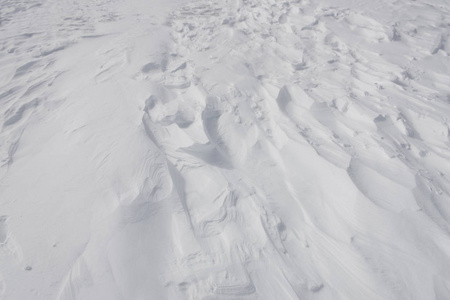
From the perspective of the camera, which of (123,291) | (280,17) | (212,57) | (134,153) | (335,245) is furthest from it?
(280,17)

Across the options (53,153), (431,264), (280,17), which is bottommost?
(431,264)

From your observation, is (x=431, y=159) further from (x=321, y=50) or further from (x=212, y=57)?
(x=212, y=57)

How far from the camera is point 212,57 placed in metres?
3.09

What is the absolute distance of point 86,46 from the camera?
10.8ft

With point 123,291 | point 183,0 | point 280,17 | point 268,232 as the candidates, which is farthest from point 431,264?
point 183,0

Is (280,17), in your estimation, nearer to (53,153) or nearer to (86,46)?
(86,46)

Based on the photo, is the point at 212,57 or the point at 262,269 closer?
the point at 262,269

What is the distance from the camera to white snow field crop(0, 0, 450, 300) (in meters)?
1.45

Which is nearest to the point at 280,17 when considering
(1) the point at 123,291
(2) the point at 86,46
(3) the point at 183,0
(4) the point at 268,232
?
(3) the point at 183,0

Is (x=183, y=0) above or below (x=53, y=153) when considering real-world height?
above

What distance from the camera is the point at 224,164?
6.58 ft

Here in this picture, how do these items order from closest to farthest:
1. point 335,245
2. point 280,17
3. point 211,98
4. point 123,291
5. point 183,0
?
point 123,291
point 335,245
point 211,98
point 280,17
point 183,0

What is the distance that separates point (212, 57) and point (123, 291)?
2371mm

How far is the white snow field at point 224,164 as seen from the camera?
145 centimetres
